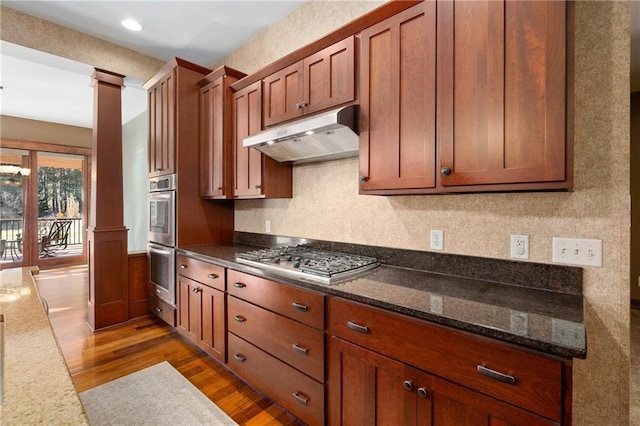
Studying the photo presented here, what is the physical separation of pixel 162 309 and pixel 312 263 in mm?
2196

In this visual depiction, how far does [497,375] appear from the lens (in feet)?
3.41

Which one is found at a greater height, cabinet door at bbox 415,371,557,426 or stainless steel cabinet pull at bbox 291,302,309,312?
stainless steel cabinet pull at bbox 291,302,309,312

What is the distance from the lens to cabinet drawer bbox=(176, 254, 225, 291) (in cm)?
233

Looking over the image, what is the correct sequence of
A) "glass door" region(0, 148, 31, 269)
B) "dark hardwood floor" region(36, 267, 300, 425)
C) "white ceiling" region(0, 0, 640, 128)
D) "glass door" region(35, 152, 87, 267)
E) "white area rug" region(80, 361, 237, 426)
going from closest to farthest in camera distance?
"white area rug" region(80, 361, 237, 426) < "dark hardwood floor" region(36, 267, 300, 425) < "white ceiling" region(0, 0, 640, 128) < "glass door" region(0, 148, 31, 269) < "glass door" region(35, 152, 87, 267)

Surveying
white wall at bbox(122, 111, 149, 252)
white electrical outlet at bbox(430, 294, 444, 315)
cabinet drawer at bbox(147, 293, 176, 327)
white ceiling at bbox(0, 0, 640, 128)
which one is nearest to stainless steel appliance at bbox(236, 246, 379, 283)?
white electrical outlet at bbox(430, 294, 444, 315)

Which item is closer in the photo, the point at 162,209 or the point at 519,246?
the point at 519,246

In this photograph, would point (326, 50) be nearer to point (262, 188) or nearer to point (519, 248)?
point (262, 188)

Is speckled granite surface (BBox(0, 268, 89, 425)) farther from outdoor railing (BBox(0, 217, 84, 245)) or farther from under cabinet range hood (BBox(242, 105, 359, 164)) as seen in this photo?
outdoor railing (BBox(0, 217, 84, 245))

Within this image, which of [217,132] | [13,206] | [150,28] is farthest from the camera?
[13,206]

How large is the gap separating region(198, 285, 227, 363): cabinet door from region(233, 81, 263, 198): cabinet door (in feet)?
2.89

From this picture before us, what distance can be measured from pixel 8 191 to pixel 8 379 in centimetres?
761

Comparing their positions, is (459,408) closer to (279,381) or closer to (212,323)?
(279,381)

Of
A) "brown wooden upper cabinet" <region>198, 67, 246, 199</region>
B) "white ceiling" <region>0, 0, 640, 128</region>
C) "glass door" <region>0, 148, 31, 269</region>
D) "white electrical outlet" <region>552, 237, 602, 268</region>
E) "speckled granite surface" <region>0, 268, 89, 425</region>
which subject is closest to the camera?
"speckled granite surface" <region>0, 268, 89, 425</region>

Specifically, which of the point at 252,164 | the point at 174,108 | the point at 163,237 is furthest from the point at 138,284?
the point at 252,164
